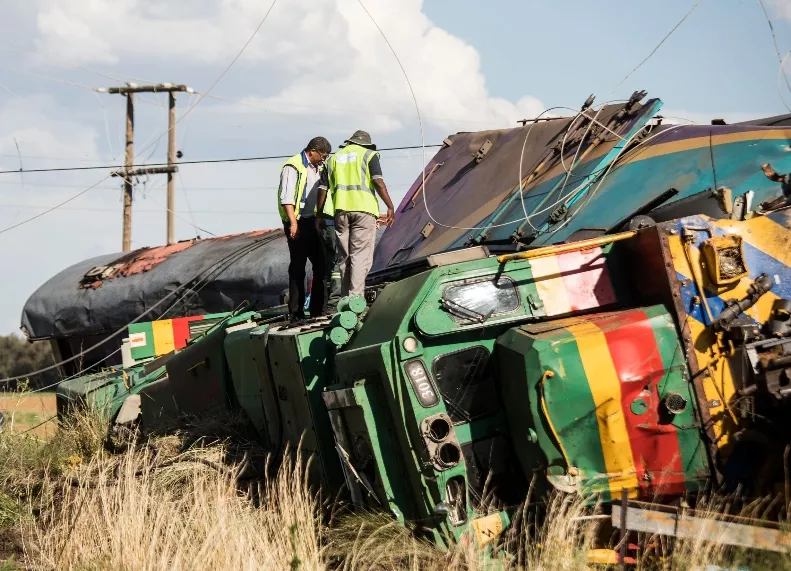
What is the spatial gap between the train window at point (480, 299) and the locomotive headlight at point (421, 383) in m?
0.37

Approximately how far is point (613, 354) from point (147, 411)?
5.77m

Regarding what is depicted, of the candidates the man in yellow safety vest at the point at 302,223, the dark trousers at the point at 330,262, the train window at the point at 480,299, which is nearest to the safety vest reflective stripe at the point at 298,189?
the man in yellow safety vest at the point at 302,223

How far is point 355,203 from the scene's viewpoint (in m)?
8.12

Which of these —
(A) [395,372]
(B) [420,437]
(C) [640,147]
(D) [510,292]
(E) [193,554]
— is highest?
(C) [640,147]

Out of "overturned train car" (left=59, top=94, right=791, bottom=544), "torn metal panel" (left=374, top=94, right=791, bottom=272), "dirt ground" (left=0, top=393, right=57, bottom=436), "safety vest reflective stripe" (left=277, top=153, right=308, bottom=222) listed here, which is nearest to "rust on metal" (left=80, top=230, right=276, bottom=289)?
"dirt ground" (left=0, top=393, right=57, bottom=436)

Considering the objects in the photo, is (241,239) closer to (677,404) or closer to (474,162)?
(474,162)

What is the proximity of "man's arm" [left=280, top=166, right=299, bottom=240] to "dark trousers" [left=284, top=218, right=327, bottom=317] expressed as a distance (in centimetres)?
9

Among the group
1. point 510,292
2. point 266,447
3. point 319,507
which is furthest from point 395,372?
point 266,447

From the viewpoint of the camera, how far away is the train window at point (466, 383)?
5.86m

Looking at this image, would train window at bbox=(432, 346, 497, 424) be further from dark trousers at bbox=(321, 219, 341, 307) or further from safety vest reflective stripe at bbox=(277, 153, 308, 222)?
safety vest reflective stripe at bbox=(277, 153, 308, 222)

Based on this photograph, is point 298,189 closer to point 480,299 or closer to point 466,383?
point 480,299

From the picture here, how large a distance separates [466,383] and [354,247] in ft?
7.95

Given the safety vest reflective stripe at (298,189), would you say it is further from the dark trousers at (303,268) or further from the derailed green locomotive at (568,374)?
the derailed green locomotive at (568,374)

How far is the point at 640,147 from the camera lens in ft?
27.1
